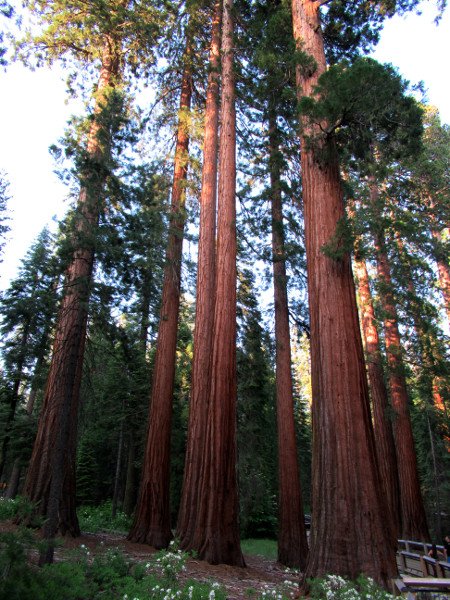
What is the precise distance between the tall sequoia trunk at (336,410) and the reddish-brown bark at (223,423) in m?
2.67

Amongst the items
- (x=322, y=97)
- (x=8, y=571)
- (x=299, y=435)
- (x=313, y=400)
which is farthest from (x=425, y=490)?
(x=8, y=571)

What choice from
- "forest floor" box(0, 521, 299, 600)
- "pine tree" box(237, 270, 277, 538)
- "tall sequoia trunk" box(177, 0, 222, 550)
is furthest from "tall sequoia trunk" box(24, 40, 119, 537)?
"pine tree" box(237, 270, 277, 538)

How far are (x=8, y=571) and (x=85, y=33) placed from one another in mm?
12523

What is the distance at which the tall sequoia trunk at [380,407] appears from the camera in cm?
1391

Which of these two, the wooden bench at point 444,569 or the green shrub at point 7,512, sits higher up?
the green shrub at point 7,512

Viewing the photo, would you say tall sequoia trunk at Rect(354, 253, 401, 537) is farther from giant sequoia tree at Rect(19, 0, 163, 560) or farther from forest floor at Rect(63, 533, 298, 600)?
giant sequoia tree at Rect(19, 0, 163, 560)

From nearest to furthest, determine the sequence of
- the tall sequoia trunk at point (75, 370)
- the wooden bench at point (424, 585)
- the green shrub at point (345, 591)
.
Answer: the green shrub at point (345, 591) → the wooden bench at point (424, 585) → the tall sequoia trunk at point (75, 370)

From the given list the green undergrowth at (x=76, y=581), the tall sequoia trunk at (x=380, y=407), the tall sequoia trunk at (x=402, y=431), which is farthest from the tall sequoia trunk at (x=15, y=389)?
the green undergrowth at (x=76, y=581)

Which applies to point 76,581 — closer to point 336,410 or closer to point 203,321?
point 336,410

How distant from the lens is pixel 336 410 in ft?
17.9

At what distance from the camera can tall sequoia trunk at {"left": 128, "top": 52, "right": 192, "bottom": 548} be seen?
945 centimetres

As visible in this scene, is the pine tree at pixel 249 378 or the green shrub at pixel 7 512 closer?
the green shrub at pixel 7 512

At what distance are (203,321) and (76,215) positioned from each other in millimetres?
3730

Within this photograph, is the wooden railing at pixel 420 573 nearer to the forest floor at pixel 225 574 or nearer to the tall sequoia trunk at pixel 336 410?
the tall sequoia trunk at pixel 336 410
